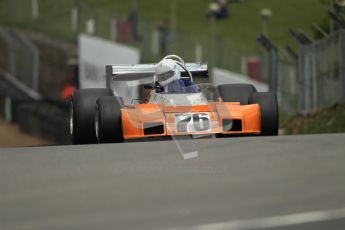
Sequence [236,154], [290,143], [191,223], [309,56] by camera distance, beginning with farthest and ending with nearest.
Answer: [309,56] → [290,143] → [236,154] → [191,223]

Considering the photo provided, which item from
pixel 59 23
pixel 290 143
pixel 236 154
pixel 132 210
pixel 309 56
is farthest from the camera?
pixel 59 23

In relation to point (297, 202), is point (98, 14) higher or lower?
higher

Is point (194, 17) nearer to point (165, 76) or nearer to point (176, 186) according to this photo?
point (165, 76)

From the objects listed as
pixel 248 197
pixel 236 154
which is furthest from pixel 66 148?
pixel 248 197

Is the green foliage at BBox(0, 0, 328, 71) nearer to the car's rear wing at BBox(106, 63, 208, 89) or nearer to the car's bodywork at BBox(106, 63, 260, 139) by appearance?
the car's rear wing at BBox(106, 63, 208, 89)

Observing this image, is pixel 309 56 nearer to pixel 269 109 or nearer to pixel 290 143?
pixel 269 109

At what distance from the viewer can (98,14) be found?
146 feet

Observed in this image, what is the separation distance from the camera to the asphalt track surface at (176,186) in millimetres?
7742

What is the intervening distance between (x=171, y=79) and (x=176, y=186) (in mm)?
5847

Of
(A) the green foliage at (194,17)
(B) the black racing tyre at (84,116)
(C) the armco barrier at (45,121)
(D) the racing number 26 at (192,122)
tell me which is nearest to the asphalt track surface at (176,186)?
(D) the racing number 26 at (192,122)

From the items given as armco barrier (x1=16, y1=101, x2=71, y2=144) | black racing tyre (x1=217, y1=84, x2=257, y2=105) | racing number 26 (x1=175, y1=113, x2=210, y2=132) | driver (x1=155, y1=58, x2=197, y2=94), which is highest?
driver (x1=155, y1=58, x2=197, y2=94)

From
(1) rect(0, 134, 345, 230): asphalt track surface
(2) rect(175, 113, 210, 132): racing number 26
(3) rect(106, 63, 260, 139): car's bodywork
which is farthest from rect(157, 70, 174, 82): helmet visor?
(1) rect(0, 134, 345, 230): asphalt track surface

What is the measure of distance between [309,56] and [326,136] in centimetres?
945

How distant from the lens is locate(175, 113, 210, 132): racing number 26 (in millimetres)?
13562
